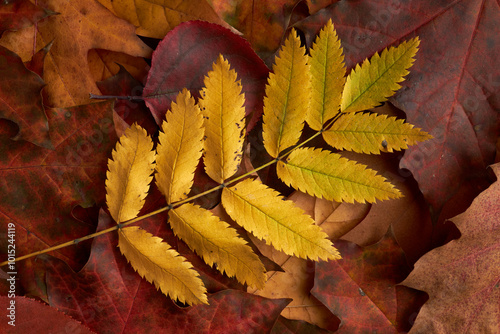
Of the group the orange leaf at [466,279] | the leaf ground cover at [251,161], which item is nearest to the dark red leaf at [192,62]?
the leaf ground cover at [251,161]

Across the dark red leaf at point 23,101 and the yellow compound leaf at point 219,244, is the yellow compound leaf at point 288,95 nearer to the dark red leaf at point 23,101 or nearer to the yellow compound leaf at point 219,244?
the yellow compound leaf at point 219,244

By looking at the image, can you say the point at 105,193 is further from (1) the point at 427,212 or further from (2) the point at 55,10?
(1) the point at 427,212

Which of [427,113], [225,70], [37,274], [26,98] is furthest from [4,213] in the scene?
[427,113]

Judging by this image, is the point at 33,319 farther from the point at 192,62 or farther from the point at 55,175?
the point at 192,62

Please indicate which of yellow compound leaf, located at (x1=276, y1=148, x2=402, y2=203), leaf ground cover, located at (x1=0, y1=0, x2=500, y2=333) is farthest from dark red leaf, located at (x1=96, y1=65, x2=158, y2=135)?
yellow compound leaf, located at (x1=276, y1=148, x2=402, y2=203)

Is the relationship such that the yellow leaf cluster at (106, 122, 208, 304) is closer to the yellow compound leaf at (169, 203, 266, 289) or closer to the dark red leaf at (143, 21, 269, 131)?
the yellow compound leaf at (169, 203, 266, 289)
